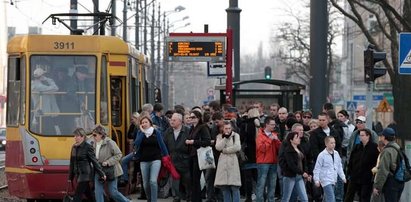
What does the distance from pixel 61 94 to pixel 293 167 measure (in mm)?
4535

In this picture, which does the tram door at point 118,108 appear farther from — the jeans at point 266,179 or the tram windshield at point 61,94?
the jeans at point 266,179

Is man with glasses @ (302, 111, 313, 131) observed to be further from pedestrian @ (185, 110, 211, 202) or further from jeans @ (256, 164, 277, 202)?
pedestrian @ (185, 110, 211, 202)

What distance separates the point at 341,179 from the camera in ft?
57.1

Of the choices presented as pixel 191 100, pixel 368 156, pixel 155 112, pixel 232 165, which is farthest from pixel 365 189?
pixel 191 100

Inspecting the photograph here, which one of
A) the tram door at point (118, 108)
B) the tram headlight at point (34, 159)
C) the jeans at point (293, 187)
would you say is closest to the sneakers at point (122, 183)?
the tram door at point (118, 108)

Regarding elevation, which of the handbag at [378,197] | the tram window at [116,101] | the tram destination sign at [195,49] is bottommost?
the handbag at [378,197]

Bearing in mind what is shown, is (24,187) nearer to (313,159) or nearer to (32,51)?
(32,51)

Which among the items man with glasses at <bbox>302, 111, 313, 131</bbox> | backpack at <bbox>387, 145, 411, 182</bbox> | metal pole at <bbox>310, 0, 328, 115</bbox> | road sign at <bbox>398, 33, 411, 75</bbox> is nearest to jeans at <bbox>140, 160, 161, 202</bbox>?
man with glasses at <bbox>302, 111, 313, 131</bbox>

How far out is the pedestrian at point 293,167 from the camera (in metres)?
16.9

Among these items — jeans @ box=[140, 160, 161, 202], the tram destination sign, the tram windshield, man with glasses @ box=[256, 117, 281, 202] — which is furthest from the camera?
the tram destination sign

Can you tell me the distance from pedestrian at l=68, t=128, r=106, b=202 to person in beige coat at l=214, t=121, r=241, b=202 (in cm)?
211

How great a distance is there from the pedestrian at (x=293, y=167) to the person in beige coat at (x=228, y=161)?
2.68 ft

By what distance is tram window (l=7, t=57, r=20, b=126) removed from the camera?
61.6 feet

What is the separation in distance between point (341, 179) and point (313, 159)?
943mm
